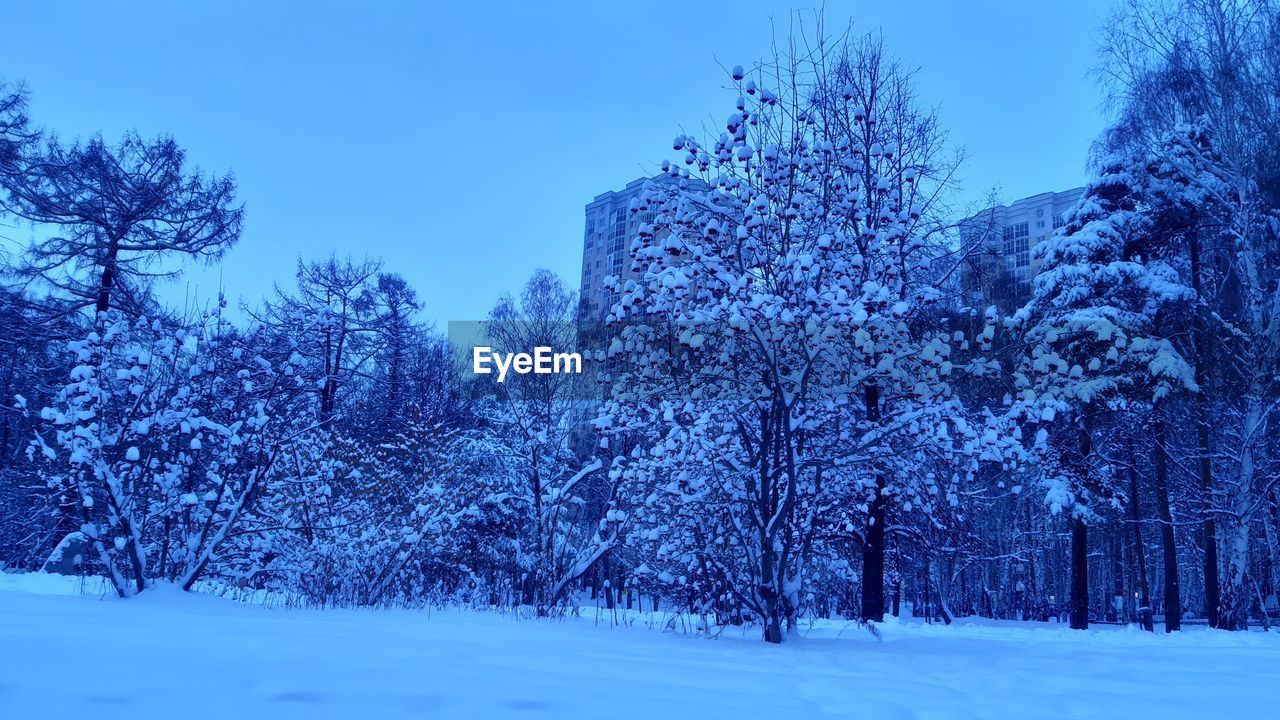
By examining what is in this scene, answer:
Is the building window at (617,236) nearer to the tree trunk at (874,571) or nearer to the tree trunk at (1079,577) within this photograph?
the tree trunk at (1079,577)

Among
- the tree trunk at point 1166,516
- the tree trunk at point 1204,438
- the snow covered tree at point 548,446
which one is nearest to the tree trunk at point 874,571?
the snow covered tree at point 548,446

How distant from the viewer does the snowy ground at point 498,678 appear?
199cm

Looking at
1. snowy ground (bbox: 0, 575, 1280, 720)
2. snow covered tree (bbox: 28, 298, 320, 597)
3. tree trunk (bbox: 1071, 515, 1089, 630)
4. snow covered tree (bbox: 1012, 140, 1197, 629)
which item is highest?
snow covered tree (bbox: 1012, 140, 1197, 629)

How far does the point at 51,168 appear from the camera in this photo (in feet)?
46.3

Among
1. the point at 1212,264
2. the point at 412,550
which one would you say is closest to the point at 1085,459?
the point at 1212,264

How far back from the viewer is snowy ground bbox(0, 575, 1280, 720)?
1991mm

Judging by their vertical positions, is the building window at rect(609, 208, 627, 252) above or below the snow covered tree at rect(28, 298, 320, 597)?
above

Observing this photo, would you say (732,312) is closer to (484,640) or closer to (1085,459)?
(484,640)

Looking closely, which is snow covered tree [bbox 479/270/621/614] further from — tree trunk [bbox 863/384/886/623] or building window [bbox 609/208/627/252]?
building window [bbox 609/208/627/252]

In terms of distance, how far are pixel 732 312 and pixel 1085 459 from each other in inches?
516

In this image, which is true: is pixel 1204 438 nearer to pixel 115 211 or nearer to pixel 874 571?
pixel 874 571

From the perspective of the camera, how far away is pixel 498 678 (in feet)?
8.43

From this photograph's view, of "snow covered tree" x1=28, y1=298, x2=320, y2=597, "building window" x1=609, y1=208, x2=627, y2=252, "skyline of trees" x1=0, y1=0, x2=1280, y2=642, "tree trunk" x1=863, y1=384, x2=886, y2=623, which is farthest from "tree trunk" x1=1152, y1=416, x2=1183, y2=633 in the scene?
"building window" x1=609, y1=208, x2=627, y2=252

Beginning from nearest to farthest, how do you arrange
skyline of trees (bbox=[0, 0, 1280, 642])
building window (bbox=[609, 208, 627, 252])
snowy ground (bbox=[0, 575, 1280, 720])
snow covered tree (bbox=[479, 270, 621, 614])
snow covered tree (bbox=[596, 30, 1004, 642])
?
snowy ground (bbox=[0, 575, 1280, 720])
snow covered tree (bbox=[596, 30, 1004, 642])
skyline of trees (bbox=[0, 0, 1280, 642])
snow covered tree (bbox=[479, 270, 621, 614])
building window (bbox=[609, 208, 627, 252])
